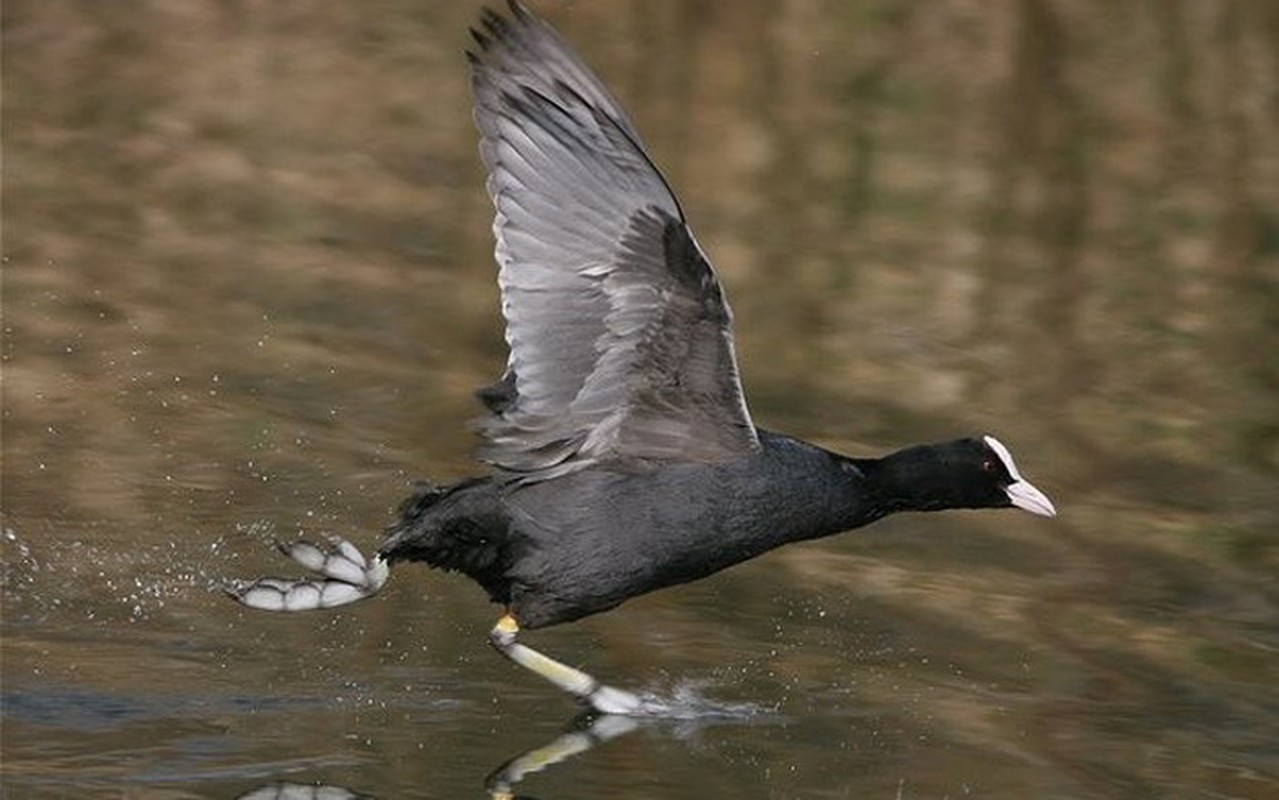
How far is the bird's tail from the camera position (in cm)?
652

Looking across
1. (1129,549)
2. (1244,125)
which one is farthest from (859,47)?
(1129,549)

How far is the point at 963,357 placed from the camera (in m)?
10.3

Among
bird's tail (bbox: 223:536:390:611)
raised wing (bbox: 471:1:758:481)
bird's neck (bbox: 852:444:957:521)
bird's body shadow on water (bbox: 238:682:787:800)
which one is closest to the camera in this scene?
bird's body shadow on water (bbox: 238:682:787:800)

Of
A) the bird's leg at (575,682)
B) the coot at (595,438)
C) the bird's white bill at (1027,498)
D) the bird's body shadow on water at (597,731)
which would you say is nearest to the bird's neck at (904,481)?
the coot at (595,438)

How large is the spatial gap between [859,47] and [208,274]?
6429 millimetres

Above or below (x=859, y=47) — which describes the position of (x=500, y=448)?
below

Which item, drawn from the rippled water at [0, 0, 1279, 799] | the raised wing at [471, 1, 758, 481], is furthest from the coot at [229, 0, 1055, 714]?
the rippled water at [0, 0, 1279, 799]

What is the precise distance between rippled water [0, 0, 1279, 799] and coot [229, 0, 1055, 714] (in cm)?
27

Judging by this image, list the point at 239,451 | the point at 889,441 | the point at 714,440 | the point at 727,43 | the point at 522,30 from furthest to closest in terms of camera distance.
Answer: the point at 727,43, the point at 889,441, the point at 239,451, the point at 714,440, the point at 522,30

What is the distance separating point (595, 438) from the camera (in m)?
6.31

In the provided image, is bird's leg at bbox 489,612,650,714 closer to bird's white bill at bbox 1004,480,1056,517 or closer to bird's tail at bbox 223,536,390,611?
bird's tail at bbox 223,536,390,611

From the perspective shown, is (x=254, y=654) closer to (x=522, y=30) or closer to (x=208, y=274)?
(x=522, y=30)

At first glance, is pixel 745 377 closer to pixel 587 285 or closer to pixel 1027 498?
pixel 1027 498

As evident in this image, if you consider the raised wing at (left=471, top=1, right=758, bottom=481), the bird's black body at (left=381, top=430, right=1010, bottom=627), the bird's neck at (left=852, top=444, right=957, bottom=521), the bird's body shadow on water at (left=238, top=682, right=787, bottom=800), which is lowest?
the bird's body shadow on water at (left=238, top=682, right=787, bottom=800)
